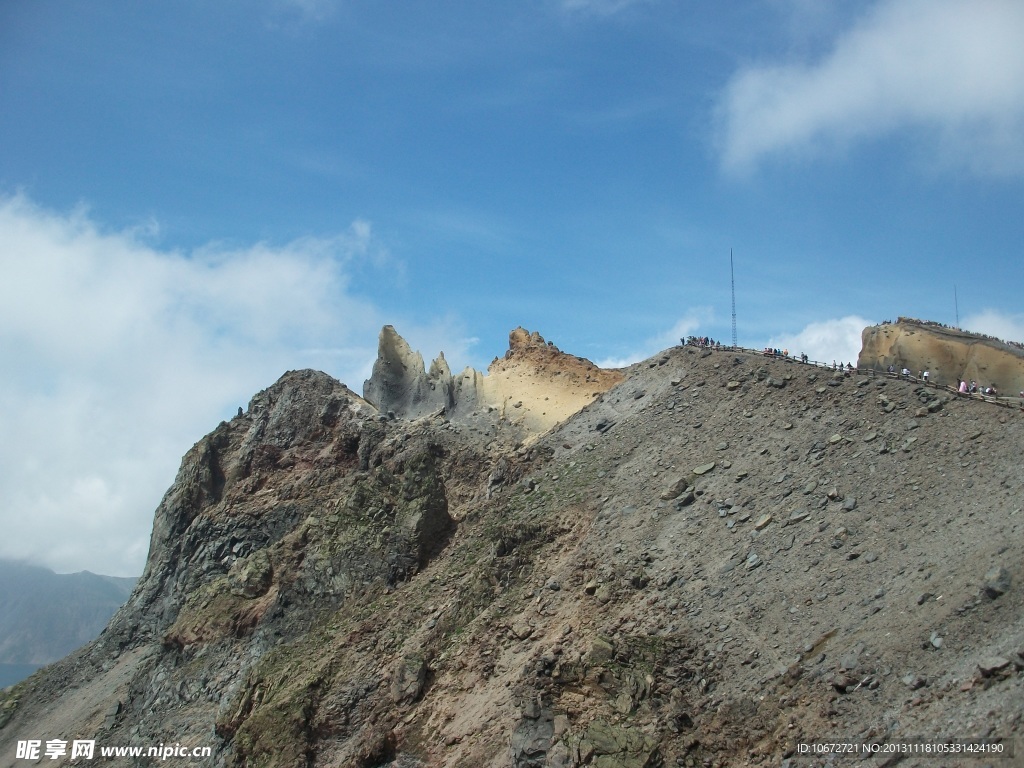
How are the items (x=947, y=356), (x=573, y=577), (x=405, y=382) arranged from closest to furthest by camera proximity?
(x=573, y=577) < (x=947, y=356) < (x=405, y=382)

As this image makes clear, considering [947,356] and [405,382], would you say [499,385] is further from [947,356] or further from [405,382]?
[947,356]

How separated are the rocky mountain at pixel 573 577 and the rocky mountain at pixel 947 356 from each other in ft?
12.6

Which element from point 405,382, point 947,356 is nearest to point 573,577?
point 947,356

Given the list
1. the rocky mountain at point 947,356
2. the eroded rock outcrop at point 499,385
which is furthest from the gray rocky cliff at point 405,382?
the rocky mountain at point 947,356

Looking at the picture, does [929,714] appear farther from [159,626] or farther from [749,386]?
[159,626]

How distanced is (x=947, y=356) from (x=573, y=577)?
20.1 m

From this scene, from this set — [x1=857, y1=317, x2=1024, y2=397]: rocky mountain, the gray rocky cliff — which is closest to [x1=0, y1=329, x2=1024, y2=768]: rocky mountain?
the gray rocky cliff

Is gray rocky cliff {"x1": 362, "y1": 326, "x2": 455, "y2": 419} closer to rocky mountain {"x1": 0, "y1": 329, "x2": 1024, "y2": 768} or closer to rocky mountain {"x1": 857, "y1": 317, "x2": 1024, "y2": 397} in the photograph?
rocky mountain {"x1": 0, "y1": 329, "x2": 1024, "y2": 768}

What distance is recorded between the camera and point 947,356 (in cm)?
3978

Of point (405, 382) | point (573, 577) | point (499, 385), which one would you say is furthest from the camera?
point (405, 382)

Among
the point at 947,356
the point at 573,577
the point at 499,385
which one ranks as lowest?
the point at 573,577

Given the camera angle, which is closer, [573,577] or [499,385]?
[573,577]

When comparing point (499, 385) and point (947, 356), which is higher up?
point (499, 385)

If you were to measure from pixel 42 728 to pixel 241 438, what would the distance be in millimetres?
20643
